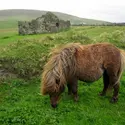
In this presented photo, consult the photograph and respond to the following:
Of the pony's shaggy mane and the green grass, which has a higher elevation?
the pony's shaggy mane

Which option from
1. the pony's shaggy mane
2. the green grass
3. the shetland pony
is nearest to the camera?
the green grass

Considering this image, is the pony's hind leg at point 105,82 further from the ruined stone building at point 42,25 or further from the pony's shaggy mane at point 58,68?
the ruined stone building at point 42,25

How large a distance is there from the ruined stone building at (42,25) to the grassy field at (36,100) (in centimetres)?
1630

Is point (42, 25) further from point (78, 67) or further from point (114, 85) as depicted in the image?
point (78, 67)

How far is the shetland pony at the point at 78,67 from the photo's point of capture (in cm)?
A: 802

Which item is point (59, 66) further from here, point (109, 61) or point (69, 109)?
point (109, 61)

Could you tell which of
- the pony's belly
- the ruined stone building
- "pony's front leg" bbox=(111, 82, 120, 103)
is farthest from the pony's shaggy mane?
the ruined stone building

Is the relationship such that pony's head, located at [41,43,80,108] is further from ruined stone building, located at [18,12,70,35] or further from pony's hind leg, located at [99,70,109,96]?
ruined stone building, located at [18,12,70,35]

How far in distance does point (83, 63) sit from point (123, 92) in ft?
8.59

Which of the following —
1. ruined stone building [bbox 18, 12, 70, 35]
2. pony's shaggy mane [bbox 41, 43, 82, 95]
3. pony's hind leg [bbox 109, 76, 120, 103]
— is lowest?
ruined stone building [bbox 18, 12, 70, 35]

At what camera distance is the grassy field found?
7.86 m

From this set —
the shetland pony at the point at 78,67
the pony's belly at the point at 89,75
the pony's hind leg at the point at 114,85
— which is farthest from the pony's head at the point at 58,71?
the pony's hind leg at the point at 114,85

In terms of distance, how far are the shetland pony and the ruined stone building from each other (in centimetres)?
2078

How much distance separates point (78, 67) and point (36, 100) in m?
1.89
